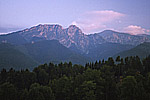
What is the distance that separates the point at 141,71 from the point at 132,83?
131 ft

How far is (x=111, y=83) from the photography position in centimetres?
8300

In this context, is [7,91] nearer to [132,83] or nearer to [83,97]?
[83,97]

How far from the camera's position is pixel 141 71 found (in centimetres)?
10619

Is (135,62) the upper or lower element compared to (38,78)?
upper

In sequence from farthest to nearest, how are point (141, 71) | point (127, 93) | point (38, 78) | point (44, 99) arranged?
point (38, 78) → point (141, 71) → point (44, 99) → point (127, 93)

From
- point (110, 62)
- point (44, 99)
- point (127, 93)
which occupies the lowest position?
point (44, 99)

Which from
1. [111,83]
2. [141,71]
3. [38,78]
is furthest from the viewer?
[38,78]

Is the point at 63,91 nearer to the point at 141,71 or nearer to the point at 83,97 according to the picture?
the point at 83,97

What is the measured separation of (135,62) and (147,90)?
141 ft

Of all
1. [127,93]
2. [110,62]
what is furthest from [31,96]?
[110,62]

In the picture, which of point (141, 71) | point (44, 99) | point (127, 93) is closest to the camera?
point (127, 93)

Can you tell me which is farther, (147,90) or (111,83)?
(111,83)

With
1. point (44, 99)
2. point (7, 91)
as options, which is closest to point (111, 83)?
point (44, 99)

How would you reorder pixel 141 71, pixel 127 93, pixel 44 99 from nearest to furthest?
pixel 127 93 → pixel 44 99 → pixel 141 71
